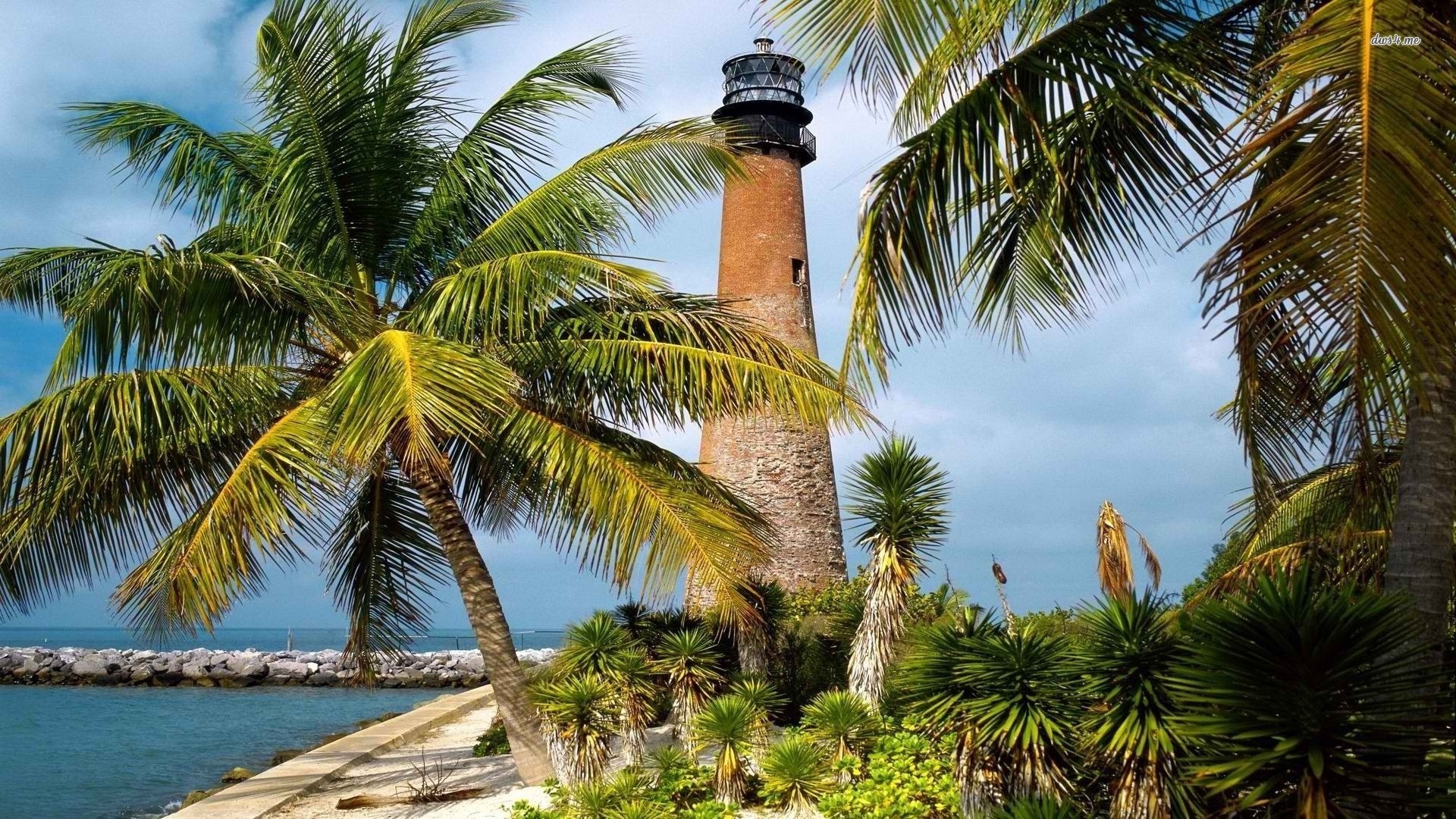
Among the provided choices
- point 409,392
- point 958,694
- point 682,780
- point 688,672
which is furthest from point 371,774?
point 958,694

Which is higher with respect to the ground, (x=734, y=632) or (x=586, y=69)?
(x=586, y=69)

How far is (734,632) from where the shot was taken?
10.6m

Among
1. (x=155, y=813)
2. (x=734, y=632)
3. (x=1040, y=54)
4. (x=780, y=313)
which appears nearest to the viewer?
(x=1040, y=54)

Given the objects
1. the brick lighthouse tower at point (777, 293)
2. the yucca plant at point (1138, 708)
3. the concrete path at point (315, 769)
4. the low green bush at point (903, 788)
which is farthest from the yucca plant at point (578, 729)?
the brick lighthouse tower at point (777, 293)

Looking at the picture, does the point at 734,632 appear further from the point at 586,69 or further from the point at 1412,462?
the point at 1412,462

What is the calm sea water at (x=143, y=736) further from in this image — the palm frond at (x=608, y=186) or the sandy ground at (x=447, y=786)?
the palm frond at (x=608, y=186)

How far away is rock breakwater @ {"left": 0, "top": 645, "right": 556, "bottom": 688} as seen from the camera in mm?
32469

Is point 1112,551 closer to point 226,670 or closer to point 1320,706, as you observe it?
point 1320,706

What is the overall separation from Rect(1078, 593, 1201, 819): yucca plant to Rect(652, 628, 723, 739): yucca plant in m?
4.49

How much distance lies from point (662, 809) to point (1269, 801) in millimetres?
5010

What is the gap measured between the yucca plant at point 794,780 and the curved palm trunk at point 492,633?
2.44 meters

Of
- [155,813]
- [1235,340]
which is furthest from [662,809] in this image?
[155,813]

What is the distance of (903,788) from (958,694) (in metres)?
1.42

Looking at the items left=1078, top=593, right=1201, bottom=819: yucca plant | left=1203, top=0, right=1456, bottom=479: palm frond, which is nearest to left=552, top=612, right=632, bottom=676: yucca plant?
left=1078, top=593, right=1201, bottom=819: yucca plant
